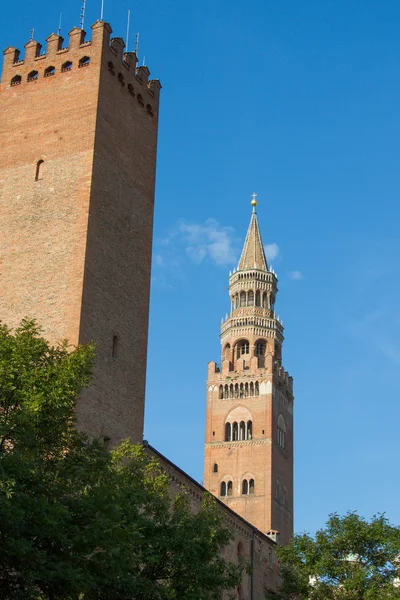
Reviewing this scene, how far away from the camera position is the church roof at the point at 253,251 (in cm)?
10175

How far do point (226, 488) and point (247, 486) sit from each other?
80.9 inches

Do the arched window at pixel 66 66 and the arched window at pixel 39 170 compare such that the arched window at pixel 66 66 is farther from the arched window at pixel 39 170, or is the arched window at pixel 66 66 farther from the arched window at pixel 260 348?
the arched window at pixel 260 348

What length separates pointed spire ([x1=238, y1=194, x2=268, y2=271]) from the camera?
334 feet

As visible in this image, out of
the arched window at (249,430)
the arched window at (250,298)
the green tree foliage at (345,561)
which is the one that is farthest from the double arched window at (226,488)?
the green tree foliage at (345,561)

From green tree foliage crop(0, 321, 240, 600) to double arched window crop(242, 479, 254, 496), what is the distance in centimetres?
6058

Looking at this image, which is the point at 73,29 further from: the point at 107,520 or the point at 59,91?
the point at 107,520

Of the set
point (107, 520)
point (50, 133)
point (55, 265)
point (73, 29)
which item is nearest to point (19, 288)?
point (55, 265)

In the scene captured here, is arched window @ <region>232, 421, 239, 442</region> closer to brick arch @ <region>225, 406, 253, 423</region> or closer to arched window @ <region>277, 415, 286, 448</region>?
brick arch @ <region>225, 406, 253, 423</region>

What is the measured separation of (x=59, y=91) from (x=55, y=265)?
27.8 feet

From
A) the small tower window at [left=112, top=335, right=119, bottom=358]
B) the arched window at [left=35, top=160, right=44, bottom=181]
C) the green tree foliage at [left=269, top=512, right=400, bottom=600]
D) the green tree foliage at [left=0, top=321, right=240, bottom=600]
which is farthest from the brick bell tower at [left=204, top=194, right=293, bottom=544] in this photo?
the green tree foliage at [left=0, top=321, right=240, bottom=600]

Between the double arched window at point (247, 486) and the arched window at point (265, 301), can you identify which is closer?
the double arched window at point (247, 486)

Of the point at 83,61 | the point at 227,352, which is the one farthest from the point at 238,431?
the point at 83,61

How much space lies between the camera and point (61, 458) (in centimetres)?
2400

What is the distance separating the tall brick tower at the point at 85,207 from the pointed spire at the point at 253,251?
58366 millimetres
